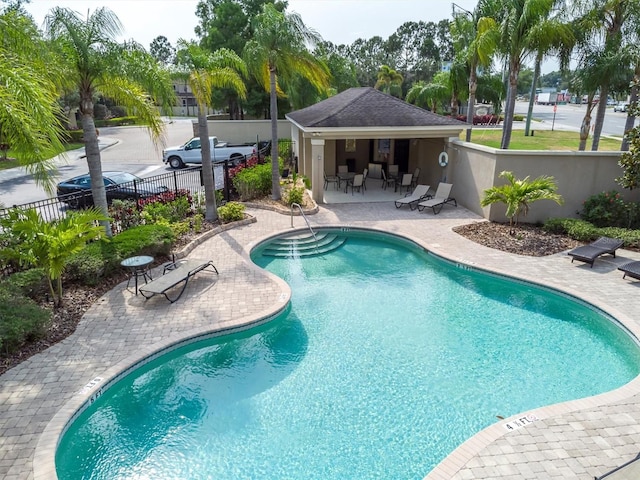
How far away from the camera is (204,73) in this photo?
1406 centimetres

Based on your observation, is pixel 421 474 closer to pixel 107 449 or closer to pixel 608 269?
pixel 107 449

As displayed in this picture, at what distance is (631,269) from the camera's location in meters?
10.9

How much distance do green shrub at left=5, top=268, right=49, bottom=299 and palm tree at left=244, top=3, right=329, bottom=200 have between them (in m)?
10.0

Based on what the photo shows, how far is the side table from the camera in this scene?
10.6 m

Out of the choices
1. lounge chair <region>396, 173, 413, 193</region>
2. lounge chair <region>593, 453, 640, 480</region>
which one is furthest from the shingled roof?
lounge chair <region>593, 453, 640, 480</region>

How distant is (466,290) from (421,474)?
638 centimetres

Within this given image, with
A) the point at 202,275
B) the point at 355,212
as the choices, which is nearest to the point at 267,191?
the point at 355,212

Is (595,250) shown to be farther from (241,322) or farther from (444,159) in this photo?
(241,322)

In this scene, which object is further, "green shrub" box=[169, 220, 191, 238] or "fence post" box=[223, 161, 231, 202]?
"fence post" box=[223, 161, 231, 202]

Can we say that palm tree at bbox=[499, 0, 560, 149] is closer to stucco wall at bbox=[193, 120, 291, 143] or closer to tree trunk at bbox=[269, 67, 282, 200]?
tree trunk at bbox=[269, 67, 282, 200]

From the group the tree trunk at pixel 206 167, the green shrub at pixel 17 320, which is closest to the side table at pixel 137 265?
the green shrub at pixel 17 320

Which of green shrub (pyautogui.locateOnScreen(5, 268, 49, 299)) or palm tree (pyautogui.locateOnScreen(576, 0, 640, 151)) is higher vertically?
palm tree (pyautogui.locateOnScreen(576, 0, 640, 151))

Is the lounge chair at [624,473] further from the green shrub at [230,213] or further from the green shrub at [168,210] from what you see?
the green shrub at [230,213]

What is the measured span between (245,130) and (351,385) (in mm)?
29020
